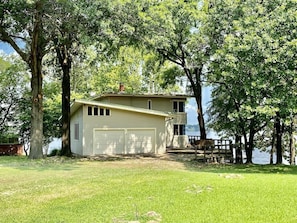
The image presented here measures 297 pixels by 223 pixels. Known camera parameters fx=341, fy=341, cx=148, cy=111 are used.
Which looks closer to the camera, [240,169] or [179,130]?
[240,169]

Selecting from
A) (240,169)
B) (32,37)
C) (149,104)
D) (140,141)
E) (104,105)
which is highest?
(32,37)

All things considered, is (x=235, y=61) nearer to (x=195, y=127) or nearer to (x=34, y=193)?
(x=34, y=193)

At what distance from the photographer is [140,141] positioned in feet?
78.8

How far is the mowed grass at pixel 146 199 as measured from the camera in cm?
721

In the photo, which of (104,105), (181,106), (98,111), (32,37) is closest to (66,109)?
(98,111)

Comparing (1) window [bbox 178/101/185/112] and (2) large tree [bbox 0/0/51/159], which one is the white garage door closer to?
(2) large tree [bbox 0/0/51/159]

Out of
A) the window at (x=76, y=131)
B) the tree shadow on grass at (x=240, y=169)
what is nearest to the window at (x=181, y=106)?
the window at (x=76, y=131)

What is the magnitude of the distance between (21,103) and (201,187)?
2545 cm

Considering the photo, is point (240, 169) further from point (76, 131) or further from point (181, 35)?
point (76, 131)

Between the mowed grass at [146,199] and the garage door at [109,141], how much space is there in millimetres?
9936

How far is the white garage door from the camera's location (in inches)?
903

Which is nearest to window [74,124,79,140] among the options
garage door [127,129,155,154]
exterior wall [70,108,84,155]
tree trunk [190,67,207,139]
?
exterior wall [70,108,84,155]

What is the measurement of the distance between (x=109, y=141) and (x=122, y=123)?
5.00ft

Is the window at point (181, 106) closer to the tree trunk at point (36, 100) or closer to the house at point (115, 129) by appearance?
the house at point (115, 129)
